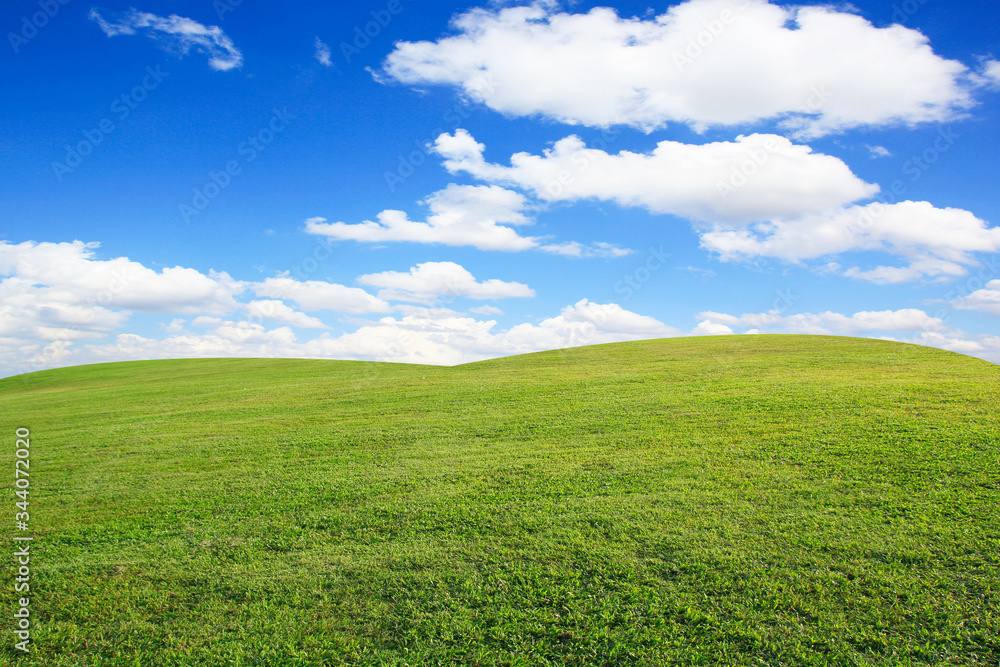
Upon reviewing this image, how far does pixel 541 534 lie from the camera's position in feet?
23.6

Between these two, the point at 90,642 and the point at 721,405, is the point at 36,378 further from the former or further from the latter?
the point at 721,405

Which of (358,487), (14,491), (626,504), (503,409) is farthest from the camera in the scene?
(503,409)

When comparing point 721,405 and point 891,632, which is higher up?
point 721,405

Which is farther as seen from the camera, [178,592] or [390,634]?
[178,592]

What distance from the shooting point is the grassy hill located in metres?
5.25

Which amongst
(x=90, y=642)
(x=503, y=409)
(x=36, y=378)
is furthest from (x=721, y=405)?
(x=36, y=378)

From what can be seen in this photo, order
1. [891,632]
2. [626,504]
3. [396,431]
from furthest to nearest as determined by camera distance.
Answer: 1. [396,431]
2. [626,504]
3. [891,632]

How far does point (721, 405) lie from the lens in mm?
13922

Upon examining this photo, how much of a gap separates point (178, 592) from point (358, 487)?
339 centimetres

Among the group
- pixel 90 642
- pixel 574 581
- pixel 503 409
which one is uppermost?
pixel 503 409

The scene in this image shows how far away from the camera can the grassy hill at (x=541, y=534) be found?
5254mm

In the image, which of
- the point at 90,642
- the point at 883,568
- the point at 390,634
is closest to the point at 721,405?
the point at 883,568

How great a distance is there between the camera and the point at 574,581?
6051mm

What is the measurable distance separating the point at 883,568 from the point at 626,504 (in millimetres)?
3157
